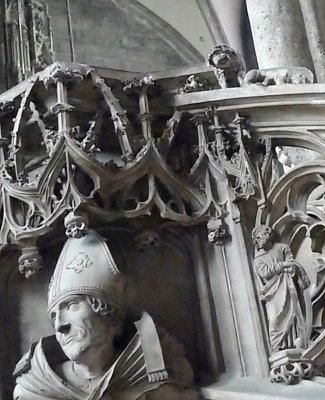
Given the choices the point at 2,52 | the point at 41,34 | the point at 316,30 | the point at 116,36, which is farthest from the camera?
the point at 116,36

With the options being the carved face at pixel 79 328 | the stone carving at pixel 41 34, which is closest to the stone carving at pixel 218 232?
the carved face at pixel 79 328

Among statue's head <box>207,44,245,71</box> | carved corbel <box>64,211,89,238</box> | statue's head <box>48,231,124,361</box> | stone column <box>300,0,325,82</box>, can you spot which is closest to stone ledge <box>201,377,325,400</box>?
statue's head <box>48,231,124,361</box>

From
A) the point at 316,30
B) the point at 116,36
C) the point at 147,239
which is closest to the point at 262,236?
the point at 147,239

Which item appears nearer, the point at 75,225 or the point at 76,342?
the point at 76,342

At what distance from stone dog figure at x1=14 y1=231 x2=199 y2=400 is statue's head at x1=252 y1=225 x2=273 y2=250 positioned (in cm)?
41

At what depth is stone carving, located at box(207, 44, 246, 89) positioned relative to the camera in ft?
10.7

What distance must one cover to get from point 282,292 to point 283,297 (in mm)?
18

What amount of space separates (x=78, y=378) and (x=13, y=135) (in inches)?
31.7

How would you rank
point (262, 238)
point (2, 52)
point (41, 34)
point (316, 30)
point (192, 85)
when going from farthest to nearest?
point (41, 34) < point (2, 52) < point (316, 30) < point (192, 85) < point (262, 238)

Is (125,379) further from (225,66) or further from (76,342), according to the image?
(225,66)

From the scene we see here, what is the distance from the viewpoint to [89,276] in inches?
107

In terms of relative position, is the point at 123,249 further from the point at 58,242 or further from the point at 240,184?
the point at 240,184

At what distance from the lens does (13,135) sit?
3029 millimetres

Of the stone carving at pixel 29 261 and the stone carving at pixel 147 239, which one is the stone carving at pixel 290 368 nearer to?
the stone carving at pixel 147 239
